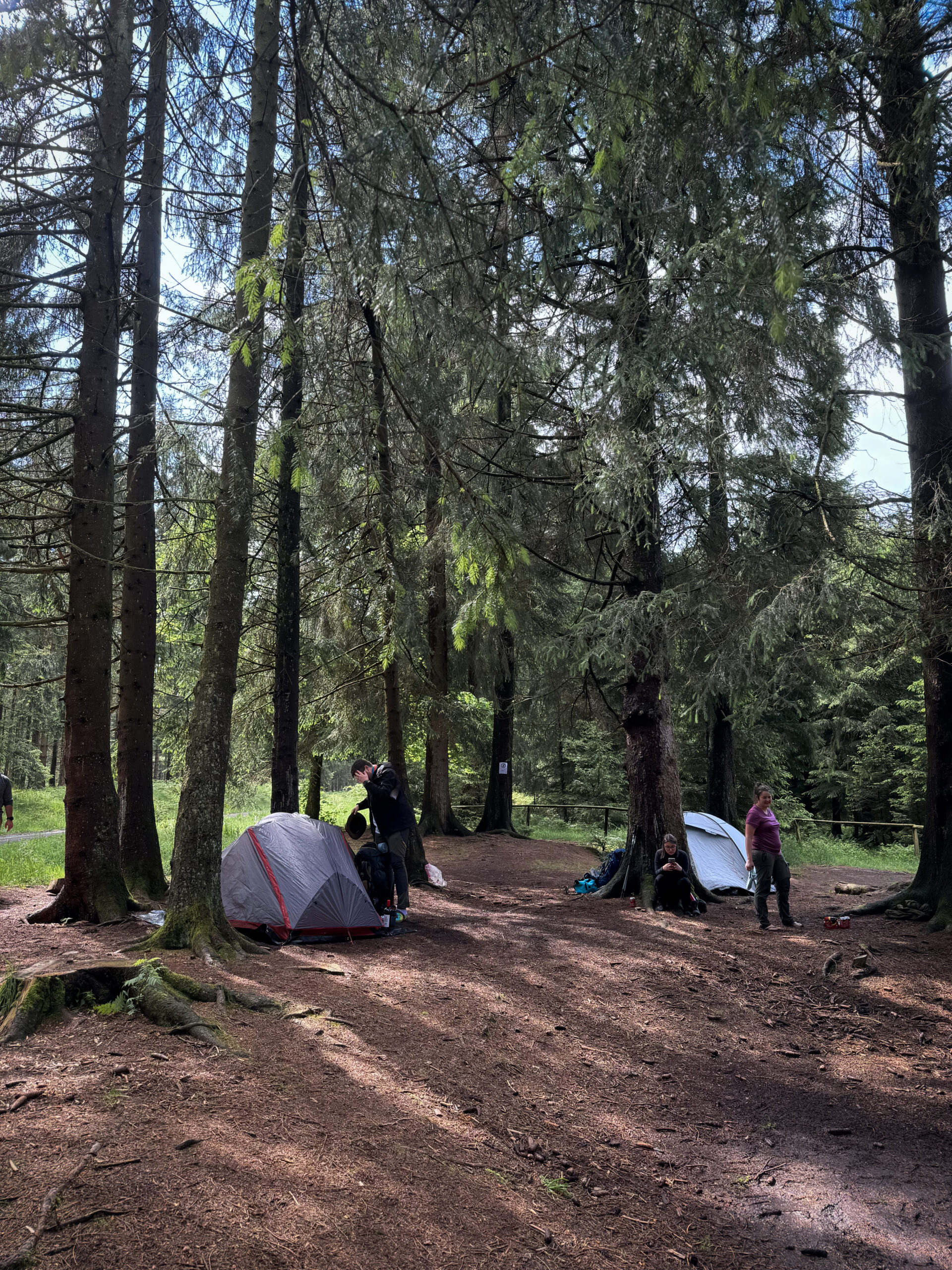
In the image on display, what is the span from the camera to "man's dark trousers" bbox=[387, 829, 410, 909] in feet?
29.0

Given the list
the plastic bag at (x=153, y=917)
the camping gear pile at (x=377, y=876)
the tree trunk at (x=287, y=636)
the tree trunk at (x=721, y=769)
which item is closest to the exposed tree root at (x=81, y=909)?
the plastic bag at (x=153, y=917)

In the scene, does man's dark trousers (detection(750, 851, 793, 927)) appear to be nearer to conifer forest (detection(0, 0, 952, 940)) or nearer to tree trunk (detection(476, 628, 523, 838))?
conifer forest (detection(0, 0, 952, 940))

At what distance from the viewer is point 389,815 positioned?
8.99 meters

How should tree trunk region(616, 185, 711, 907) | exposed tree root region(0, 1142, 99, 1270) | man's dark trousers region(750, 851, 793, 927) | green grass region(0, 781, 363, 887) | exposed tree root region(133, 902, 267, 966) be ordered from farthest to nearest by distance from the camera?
green grass region(0, 781, 363, 887)
tree trunk region(616, 185, 711, 907)
man's dark trousers region(750, 851, 793, 927)
exposed tree root region(133, 902, 267, 966)
exposed tree root region(0, 1142, 99, 1270)

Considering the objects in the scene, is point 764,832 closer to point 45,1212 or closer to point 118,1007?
point 118,1007

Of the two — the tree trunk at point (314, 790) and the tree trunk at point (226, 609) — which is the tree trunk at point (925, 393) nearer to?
the tree trunk at point (226, 609)

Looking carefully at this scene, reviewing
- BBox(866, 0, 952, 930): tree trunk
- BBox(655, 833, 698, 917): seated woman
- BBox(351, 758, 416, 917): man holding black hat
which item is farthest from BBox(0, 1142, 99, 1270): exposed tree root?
BBox(655, 833, 698, 917): seated woman

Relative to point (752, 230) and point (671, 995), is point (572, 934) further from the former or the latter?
point (752, 230)

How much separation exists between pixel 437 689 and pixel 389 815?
5318 mm

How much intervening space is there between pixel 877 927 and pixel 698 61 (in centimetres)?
850

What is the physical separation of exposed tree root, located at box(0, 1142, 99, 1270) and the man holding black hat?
582cm

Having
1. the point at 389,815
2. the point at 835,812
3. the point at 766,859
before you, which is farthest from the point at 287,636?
the point at 835,812

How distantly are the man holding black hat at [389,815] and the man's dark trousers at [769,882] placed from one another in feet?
13.3

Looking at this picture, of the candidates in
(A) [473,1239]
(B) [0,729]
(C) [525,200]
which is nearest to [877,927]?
(A) [473,1239]
